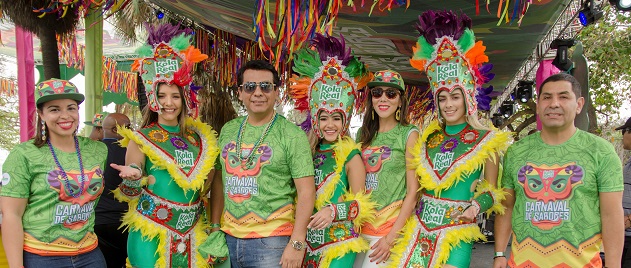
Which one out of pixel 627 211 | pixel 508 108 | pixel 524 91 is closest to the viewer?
pixel 627 211

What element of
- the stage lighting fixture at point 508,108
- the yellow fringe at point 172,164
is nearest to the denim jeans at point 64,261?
the yellow fringe at point 172,164

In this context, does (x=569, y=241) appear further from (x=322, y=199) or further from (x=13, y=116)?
(x=13, y=116)

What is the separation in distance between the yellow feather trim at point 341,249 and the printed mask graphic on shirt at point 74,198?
4.21 ft

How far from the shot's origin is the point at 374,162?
3.10m

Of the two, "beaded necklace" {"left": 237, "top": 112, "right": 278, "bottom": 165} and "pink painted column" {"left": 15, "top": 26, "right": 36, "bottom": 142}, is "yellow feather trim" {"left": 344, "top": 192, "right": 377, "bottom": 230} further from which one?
"pink painted column" {"left": 15, "top": 26, "right": 36, "bottom": 142}

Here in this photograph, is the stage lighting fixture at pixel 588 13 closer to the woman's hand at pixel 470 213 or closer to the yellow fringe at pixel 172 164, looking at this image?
the woman's hand at pixel 470 213

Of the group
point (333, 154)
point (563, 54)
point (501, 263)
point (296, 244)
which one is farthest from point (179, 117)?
point (563, 54)

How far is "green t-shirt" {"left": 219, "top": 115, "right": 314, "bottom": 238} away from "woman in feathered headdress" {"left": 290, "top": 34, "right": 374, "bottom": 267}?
0.67 ft

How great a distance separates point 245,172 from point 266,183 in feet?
0.42

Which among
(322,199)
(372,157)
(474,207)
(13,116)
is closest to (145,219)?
(322,199)

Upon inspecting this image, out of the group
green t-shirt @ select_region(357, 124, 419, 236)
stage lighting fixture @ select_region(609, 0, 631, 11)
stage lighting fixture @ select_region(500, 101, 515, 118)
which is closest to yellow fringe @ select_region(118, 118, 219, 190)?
green t-shirt @ select_region(357, 124, 419, 236)

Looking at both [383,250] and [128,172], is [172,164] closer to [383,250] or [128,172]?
[128,172]

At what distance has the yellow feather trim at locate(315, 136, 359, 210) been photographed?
2955mm

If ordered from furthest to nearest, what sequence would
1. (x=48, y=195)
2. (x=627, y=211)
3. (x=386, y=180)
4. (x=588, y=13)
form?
(x=588, y=13)
(x=627, y=211)
(x=386, y=180)
(x=48, y=195)
